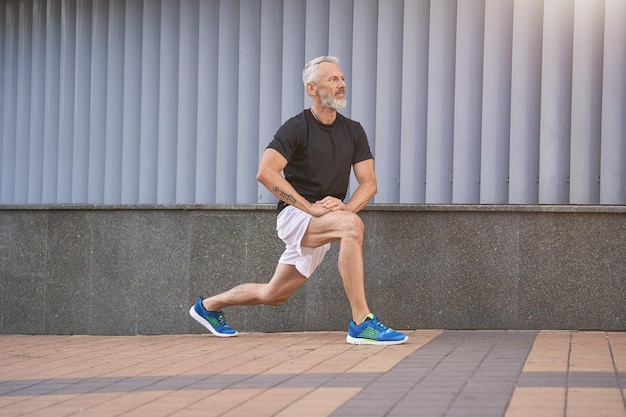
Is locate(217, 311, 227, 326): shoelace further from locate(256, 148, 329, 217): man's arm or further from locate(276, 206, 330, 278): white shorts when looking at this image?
locate(256, 148, 329, 217): man's arm

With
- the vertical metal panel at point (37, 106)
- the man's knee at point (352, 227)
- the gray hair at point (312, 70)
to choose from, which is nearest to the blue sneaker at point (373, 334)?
the man's knee at point (352, 227)

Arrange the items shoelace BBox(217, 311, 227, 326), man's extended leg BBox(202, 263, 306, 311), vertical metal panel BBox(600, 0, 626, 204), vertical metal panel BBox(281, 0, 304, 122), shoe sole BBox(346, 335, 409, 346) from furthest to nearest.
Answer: vertical metal panel BBox(281, 0, 304, 122)
vertical metal panel BBox(600, 0, 626, 204)
shoelace BBox(217, 311, 227, 326)
man's extended leg BBox(202, 263, 306, 311)
shoe sole BBox(346, 335, 409, 346)

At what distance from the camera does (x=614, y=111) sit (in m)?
9.16

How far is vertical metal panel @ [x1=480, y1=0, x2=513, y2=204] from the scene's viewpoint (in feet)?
31.0

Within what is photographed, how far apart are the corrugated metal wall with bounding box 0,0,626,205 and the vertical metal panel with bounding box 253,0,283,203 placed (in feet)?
0.04

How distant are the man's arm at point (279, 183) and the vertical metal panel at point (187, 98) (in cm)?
255

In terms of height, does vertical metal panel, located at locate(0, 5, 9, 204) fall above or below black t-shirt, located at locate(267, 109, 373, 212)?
above

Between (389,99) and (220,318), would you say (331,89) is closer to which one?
(389,99)

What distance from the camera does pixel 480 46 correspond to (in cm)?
959

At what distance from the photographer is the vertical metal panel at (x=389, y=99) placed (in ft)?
32.2

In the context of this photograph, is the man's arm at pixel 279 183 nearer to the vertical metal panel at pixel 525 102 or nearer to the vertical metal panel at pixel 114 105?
the vertical metal panel at pixel 525 102

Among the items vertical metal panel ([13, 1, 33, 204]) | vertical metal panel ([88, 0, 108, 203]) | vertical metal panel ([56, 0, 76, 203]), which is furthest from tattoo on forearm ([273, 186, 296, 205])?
vertical metal panel ([13, 1, 33, 204])

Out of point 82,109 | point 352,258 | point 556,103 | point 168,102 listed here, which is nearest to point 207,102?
point 168,102

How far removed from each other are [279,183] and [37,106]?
416 cm
